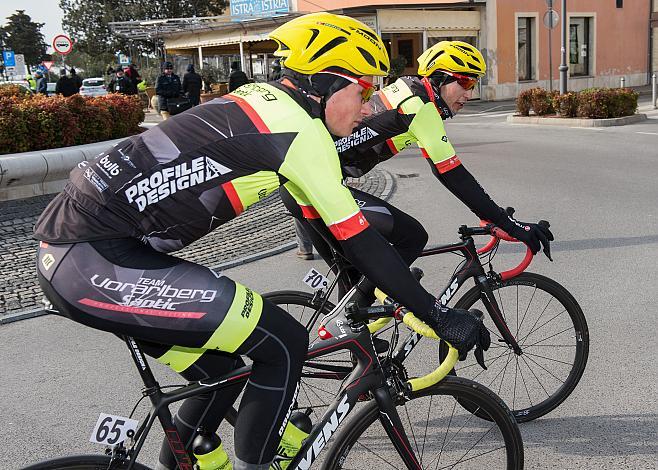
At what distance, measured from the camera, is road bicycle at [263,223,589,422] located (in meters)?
3.79

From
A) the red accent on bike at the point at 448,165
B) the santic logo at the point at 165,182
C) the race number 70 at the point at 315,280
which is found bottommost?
the race number 70 at the point at 315,280

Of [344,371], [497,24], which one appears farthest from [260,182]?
[497,24]

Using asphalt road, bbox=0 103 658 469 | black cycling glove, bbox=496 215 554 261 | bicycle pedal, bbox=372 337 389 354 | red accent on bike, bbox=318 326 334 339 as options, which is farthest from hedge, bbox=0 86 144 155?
bicycle pedal, bbox=372 337 389 354

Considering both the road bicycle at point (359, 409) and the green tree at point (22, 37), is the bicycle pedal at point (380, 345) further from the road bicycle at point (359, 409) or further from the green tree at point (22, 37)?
the green tree at point (22, 37)

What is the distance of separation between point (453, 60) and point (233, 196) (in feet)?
7.23

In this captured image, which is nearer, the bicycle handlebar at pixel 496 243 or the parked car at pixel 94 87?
the bicycle handlebar at pixel 496 243

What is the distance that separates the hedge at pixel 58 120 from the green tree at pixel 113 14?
44.6m

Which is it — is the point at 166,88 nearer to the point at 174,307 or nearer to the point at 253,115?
the point at 253,115

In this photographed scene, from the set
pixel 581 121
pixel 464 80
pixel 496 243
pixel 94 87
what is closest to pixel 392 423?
pixel 496 243

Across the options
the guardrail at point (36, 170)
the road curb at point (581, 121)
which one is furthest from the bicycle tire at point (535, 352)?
the road curb at point (581, 121)

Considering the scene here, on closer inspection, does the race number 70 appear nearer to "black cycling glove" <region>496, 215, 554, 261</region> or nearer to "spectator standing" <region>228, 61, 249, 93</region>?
"black cycling glove" <region>496, 215, 554, 261</region>

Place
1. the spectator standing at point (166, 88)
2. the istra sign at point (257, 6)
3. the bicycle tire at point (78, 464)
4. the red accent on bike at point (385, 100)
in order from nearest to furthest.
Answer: the bicycle tire at point (78, 464), the red accent on bike at point (385, 100), the spectator standing at point (166, 88), the istra sign at point (257, 6)

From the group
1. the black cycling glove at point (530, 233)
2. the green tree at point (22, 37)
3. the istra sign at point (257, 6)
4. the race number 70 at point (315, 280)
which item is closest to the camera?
the black cycling glove at point (530, 233)

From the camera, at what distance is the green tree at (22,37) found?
98.4m
